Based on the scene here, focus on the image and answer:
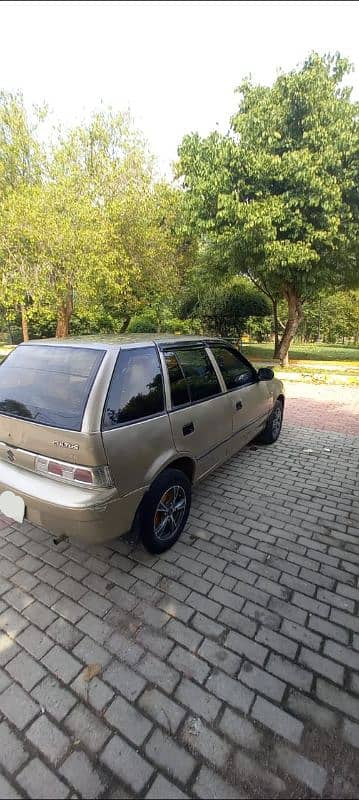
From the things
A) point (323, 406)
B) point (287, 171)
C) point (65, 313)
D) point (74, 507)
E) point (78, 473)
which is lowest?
point (323, 406)

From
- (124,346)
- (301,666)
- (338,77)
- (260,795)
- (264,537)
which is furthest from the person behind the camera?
(338,77)

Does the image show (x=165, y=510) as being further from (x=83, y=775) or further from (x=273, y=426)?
(x=273, y=426)

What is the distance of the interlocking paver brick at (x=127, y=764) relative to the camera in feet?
4.64

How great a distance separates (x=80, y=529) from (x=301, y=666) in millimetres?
1517

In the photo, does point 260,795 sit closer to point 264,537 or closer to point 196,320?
point 264,537

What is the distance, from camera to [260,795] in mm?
1357

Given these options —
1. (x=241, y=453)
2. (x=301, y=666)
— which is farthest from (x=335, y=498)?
(x=301, y=666)

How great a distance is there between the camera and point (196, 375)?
3.12m

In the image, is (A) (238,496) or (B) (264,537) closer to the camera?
(B) (264,537)

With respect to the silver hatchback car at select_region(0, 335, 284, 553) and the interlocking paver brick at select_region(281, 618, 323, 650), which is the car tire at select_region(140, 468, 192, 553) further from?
the interlocking paver brick at select_region(281, 618, 323, 650)

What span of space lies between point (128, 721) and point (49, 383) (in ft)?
6.57

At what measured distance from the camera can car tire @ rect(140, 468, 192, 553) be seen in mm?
2479

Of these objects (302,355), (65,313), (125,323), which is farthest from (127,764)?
(302,355)

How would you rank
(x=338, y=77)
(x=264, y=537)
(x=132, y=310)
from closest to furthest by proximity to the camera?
(x=264, y=537) < (x=338, y=77) < (x=132, y=310)
